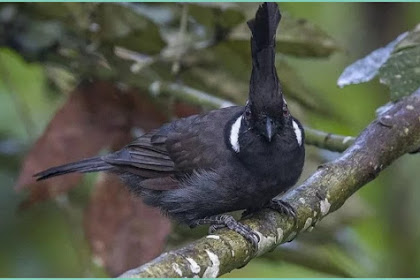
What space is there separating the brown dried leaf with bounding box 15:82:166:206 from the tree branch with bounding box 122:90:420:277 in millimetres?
783

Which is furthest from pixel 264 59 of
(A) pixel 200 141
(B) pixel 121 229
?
(B) pixel 121 229

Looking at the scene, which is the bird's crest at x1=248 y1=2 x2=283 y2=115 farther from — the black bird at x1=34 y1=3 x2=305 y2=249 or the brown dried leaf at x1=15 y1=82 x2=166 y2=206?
the brown dried leaf at x1=15 y1=82 x2=166 y2=206

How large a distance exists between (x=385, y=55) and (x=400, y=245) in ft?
3.63

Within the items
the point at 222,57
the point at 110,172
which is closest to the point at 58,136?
the point at 110,172

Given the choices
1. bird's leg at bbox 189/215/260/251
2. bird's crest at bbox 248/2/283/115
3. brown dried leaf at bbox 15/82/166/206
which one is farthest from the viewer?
brown dried leaf at bbox 15/82/166/206

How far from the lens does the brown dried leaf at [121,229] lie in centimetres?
289

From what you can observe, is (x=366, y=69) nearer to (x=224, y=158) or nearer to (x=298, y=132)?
(x=298, y=132)

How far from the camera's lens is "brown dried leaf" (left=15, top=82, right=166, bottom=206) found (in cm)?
306

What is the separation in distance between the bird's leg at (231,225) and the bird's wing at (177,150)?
18 cm

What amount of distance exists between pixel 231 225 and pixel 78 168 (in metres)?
0.88

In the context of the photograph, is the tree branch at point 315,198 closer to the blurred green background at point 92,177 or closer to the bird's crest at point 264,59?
the bird's crest at point 264,59

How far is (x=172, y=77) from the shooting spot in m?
3.23

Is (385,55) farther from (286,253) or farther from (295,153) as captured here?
(286,253)

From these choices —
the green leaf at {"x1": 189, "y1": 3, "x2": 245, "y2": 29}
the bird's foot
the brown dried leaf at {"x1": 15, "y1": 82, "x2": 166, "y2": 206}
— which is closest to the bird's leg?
the bird's foot
